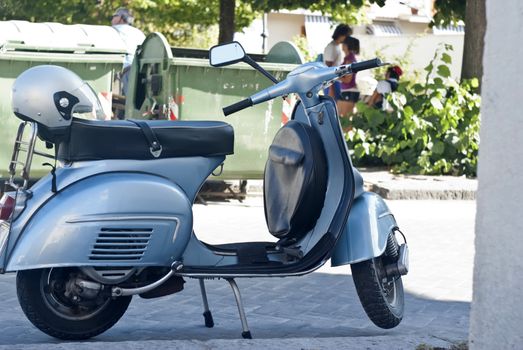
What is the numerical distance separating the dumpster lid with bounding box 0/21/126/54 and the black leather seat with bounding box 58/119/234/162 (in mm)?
6288

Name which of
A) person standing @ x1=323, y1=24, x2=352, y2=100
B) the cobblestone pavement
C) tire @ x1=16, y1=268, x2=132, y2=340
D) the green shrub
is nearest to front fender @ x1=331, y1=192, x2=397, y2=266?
the cobblestone pavement

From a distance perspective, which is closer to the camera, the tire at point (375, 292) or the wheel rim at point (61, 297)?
the wheel rim at point (61, 297)

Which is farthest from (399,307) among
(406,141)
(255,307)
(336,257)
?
(406,141)

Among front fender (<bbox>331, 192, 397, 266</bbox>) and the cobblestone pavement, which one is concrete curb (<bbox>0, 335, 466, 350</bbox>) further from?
front fender (<bbox>331, 192, 397, 266</bbox>)

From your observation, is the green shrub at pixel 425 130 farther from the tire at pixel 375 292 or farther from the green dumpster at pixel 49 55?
the tire at pixel 375 292

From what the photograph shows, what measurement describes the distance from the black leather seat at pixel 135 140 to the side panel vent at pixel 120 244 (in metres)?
0.33

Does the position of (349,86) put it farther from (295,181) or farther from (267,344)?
(267,344)

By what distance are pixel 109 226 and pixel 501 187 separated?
1999mm

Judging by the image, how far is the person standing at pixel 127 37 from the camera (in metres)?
12.6

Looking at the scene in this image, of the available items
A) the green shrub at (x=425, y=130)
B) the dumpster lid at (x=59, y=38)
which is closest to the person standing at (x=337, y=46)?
the green shrub at (x=425, y=130)

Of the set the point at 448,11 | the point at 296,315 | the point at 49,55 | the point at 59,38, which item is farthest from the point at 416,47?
the point at 296,315

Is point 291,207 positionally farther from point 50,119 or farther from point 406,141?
point 406,141

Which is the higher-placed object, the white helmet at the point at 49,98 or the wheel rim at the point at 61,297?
the white helmet at the point at 49,98

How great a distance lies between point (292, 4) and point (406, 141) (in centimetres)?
445
